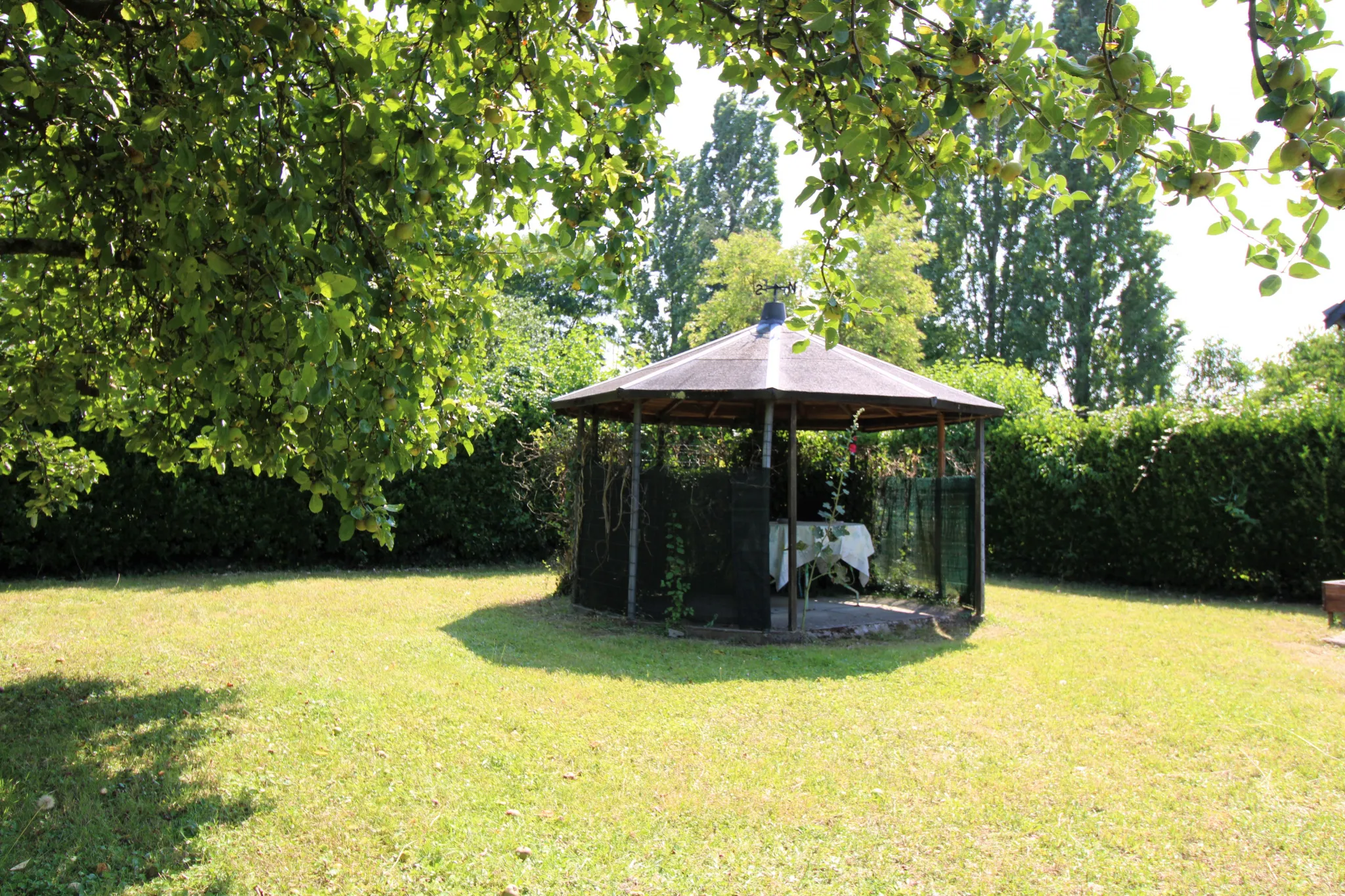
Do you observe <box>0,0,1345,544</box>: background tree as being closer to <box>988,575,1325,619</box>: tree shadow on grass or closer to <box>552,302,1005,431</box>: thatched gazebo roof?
<box>552,302,1005,431</box>: thatched gazebo roof

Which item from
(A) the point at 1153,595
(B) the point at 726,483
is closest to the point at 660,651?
(B) the point at 726,483

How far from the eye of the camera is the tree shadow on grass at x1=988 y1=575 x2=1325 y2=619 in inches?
401

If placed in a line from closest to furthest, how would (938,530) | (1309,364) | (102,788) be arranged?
1. (102,788)
2. (938,530)
3. (1309,364)

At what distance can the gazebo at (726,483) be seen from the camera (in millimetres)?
7777

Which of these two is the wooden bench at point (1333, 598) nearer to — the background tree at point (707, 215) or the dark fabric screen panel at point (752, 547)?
the dark fabric screen panel at point (752, 547)

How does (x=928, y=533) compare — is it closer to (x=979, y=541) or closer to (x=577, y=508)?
(x=979, y=541)

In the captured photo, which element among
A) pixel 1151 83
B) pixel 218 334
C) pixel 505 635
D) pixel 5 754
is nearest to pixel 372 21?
pixel 218 334

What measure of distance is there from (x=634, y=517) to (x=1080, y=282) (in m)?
26.8

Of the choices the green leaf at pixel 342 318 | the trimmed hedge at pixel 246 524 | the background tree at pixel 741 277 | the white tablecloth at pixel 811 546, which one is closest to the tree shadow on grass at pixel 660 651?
the white tablecloth at pixel 811 546

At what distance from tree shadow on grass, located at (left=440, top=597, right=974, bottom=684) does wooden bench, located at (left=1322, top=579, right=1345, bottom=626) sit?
12.2 feet

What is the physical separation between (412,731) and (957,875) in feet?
9.74

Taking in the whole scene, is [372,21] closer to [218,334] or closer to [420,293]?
[420,293]

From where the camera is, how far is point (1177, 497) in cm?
1132

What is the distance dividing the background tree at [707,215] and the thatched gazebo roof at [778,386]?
24614mm
